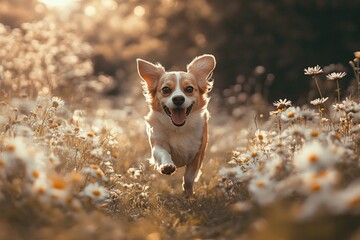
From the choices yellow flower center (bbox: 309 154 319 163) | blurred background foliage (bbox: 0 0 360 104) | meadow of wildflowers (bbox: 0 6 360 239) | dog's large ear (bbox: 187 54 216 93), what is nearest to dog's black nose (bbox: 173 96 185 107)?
dog's large ear (bbox: 187 54 216 93)

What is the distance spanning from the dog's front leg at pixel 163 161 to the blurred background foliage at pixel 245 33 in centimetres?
526

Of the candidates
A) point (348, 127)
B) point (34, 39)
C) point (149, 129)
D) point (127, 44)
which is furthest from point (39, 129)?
point (127, 44)

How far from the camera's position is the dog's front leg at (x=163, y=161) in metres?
4.30

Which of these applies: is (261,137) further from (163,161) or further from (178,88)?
(178,88)

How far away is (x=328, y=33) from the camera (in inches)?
497

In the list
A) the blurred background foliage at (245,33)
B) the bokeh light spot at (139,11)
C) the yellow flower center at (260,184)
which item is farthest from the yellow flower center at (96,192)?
the bokeh light spot at (139,11)

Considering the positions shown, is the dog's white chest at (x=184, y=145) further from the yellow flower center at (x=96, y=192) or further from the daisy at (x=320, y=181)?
the daisy at (x=320, y=181)

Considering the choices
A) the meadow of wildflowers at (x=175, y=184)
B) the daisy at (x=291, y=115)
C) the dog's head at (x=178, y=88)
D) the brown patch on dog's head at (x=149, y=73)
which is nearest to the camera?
the meadow of wildflowers at (x=175, y=184)

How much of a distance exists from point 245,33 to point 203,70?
847 cm

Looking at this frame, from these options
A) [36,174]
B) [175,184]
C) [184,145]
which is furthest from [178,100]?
[36,174]

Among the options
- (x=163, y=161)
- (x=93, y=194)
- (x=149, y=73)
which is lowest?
(x=93, y=194)

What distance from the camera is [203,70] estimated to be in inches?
222

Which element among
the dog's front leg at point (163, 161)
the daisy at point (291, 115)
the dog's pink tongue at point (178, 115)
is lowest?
the daisy at point (291, 115)

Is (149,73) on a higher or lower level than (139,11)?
lower
